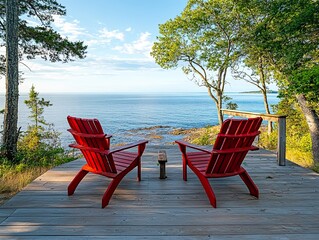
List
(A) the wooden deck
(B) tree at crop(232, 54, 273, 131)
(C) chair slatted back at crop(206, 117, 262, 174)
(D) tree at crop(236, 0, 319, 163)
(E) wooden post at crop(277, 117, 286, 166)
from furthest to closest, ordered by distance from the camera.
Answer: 1. (B) tree at crop(232, 54, 273, 131)
2. (D) tree at crop(236, 0, 319, 163)
3. (E) wooden post at crop(277, 117, 286, 166)
4. (C) chair slatted back at crop(206, 117, 262, 174)
5. (A) the wooden deck

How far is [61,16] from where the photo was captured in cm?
609

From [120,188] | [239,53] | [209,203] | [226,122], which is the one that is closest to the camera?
[226,122]

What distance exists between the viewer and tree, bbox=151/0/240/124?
37.7ft

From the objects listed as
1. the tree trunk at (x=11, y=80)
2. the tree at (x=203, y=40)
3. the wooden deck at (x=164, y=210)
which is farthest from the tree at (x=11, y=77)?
the tree at (x=203, y=40)

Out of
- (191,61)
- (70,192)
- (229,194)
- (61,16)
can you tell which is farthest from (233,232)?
(191,61)

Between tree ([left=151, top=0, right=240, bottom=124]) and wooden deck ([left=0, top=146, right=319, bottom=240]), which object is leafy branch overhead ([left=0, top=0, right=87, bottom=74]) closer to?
wooden deck ([left=0, top=146, right=319, bottom=240])

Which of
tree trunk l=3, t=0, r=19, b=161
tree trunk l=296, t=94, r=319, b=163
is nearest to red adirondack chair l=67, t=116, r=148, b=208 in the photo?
tree trunk l=3, t=0, r=19, b=161

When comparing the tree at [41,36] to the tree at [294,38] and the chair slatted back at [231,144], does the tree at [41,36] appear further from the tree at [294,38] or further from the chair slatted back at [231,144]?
the tree at [294,38]

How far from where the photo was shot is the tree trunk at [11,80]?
4348 millimetres

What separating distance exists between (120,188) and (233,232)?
1479mm

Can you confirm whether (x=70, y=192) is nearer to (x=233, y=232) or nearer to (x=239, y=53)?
(x=233, y=232)

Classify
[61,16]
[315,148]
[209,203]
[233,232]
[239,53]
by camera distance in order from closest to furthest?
[233,232], [209,203], [61,16], [315,148], [239,53]

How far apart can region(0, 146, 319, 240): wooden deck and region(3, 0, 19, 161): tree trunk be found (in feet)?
5.89

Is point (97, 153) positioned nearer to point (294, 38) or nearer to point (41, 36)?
point (41, 36)
